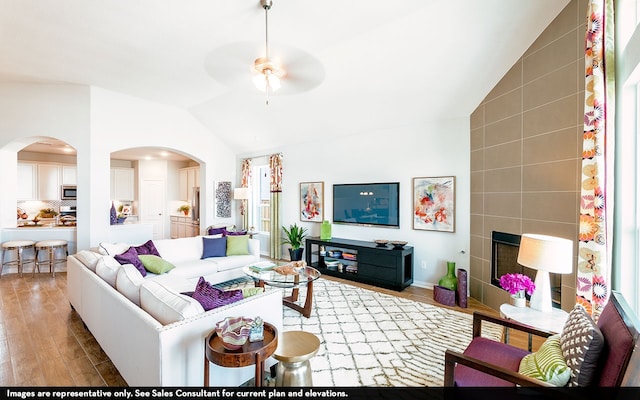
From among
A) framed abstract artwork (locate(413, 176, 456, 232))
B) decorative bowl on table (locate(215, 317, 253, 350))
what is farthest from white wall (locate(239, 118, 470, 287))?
decorative bowl on table (locate(215, 317, 253, 350))

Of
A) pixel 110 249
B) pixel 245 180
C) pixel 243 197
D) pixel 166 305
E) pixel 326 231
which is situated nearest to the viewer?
pixel 166 305

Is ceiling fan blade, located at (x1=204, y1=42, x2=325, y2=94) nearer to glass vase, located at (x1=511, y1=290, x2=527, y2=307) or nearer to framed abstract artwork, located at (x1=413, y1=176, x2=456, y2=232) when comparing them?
framed abstract artwork, located at (x1=413, y1=176, x2=456, y2=232)

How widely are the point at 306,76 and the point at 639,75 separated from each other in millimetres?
2496

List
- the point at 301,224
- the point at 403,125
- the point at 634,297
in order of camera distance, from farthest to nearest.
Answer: the point at 301,224
the point at 403,125
the point at 634,297

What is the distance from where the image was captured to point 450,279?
3.73 meters

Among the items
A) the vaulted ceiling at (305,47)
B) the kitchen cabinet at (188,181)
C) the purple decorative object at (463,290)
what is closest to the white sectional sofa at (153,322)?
the vaulted ceiling at (305,47)

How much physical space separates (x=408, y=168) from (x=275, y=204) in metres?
3.07

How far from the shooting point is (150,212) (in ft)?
27.8

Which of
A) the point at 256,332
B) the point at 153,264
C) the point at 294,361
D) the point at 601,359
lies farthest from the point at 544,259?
the point at 153,264

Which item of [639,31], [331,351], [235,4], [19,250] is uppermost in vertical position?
[235,4]

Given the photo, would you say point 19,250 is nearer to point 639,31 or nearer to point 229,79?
point 229,79

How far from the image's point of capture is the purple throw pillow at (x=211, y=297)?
6.14ft

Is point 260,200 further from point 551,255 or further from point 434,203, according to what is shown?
point 551,255

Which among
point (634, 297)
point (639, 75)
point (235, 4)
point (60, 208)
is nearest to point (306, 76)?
point (235, 4)
